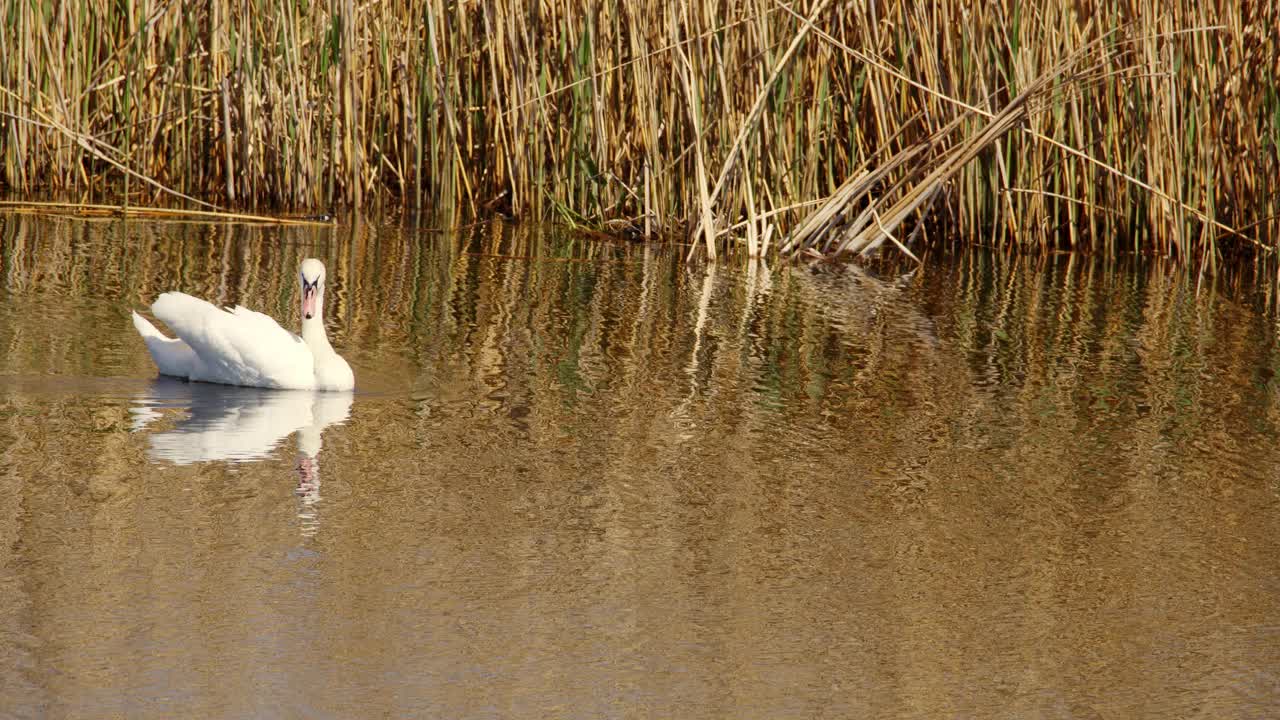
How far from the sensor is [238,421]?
17.3ft

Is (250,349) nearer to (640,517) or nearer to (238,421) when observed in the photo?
(238,421)

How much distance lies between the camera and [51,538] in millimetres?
3844

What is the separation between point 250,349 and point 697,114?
4.02m

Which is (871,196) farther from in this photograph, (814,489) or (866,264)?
(814,489)

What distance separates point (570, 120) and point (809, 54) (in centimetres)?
148

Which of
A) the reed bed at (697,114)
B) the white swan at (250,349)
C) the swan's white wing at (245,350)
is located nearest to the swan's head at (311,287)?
the white swan at (250,349)

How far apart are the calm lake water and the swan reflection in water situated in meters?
0.02

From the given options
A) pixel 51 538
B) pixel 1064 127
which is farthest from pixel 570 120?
pixel 51 538

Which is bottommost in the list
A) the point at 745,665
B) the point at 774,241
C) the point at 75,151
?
the point at 745,665

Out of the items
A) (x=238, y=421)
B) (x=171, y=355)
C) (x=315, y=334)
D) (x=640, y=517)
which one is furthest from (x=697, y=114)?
(x=640, y=517)

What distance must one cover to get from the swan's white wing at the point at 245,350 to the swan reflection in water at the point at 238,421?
0.05 metres

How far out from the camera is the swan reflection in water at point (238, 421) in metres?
4.71

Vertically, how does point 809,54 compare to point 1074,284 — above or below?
above

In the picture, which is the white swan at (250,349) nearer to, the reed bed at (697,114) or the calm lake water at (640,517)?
the calm lake water at (640,517)
